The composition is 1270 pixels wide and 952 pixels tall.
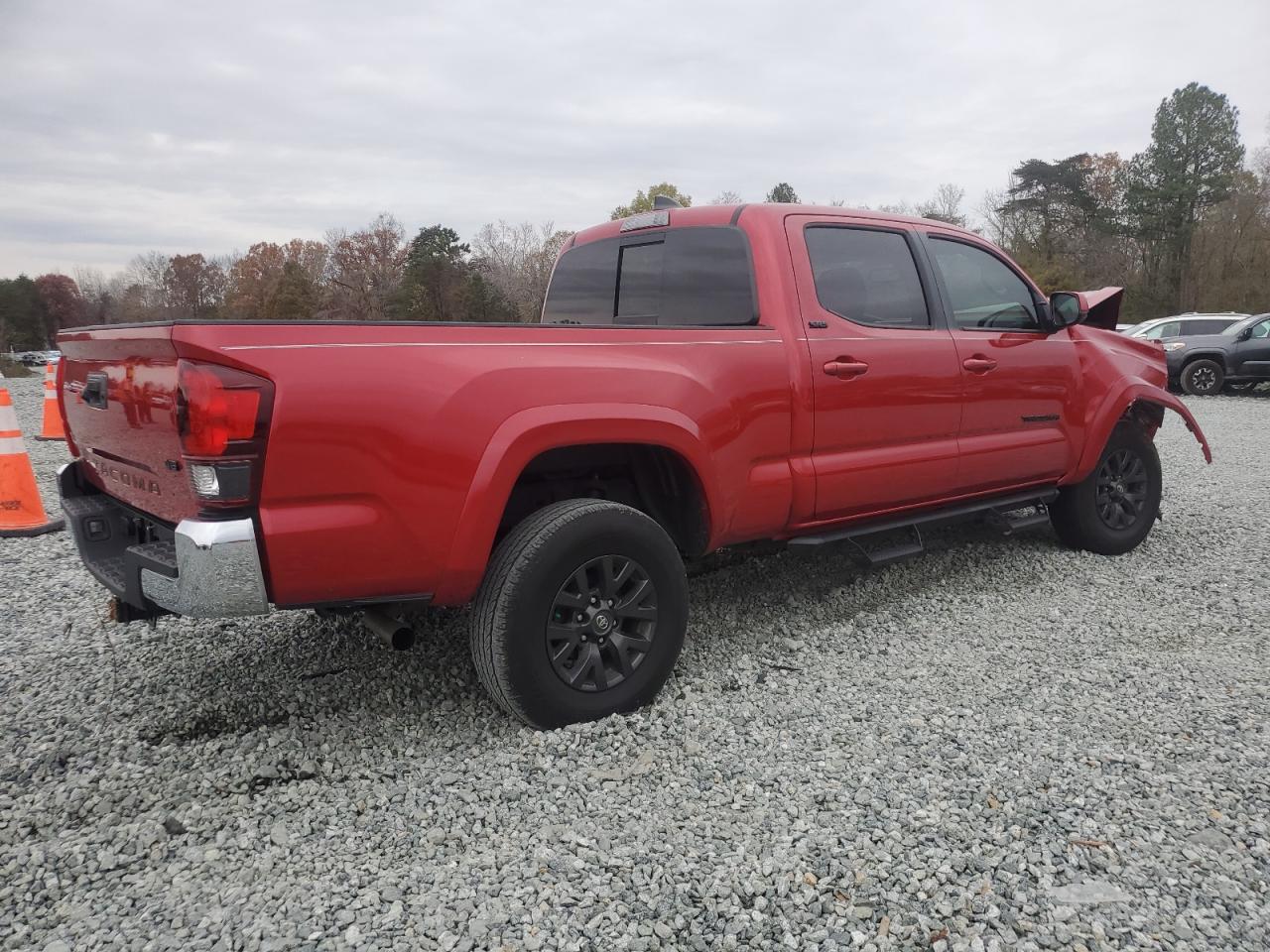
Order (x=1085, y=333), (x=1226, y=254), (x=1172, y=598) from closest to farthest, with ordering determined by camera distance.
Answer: (x=1172, y=598) < (x=1085, y=333) < (x=1226, y=254)

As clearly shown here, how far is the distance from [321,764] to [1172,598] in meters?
4.05

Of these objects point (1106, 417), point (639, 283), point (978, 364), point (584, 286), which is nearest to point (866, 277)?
point (978, 364)

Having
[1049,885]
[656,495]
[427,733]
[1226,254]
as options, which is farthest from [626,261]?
[1226,254]

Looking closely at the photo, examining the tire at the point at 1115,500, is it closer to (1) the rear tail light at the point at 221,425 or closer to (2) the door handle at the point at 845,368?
(2) the door handle at the point at 845,368

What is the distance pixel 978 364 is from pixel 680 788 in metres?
2.66

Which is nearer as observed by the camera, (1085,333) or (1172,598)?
(1172,598)

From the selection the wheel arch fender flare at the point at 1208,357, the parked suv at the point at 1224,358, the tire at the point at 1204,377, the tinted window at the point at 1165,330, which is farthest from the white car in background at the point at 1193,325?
the tire at the point at 1204,377

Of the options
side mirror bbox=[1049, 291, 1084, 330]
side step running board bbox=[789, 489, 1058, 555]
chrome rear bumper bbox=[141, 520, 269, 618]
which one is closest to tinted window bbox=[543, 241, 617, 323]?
side step running board bbox=[789, 489, 1058, 555]

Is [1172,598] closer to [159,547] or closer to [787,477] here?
[787,477]

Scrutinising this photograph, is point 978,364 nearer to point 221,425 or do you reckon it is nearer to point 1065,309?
point 1065,309

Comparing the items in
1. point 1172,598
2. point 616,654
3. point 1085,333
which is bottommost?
point 1172,598

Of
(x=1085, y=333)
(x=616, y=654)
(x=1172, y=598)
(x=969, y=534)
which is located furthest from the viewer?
(x=969, y=534)

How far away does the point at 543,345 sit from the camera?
8.82ft

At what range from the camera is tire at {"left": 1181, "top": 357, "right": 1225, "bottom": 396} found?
637 inches
